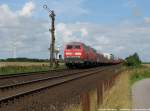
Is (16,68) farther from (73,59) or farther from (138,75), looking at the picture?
(138,75)

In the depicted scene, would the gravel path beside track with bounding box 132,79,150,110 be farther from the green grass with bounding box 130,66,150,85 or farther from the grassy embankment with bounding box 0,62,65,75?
the green grass with bounding box 130,66,150,85

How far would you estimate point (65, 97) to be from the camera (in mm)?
20875

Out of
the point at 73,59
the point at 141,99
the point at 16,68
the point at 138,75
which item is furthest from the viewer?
the point at 138,75

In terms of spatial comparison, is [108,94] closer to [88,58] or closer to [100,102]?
[100,102]

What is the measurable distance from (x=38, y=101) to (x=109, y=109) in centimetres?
281

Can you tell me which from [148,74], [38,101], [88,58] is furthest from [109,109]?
[148,74]

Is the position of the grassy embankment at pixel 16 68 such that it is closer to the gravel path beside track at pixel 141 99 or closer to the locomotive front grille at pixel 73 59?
the locomotive front grille at pixel 73 59

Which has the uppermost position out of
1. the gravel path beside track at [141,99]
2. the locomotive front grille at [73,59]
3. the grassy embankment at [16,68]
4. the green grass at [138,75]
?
the locomotive front grille at [73,59]

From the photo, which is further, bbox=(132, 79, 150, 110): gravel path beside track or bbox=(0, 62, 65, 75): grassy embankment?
bbox=(0, 62, 65, 75): grassy embankment

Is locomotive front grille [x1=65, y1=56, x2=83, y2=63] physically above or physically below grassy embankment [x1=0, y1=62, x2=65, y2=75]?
above

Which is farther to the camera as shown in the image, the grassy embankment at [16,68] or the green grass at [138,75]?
the green grass at [138,75]

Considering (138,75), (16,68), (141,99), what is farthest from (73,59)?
(141,99)

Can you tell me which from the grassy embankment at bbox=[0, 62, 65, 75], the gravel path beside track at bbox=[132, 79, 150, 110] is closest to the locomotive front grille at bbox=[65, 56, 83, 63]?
the grassy embankment at bbox=[0, 62, 65, 75]

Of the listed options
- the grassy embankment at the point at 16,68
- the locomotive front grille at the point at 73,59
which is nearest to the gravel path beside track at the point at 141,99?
the grassy embankment at the point at 16,68
